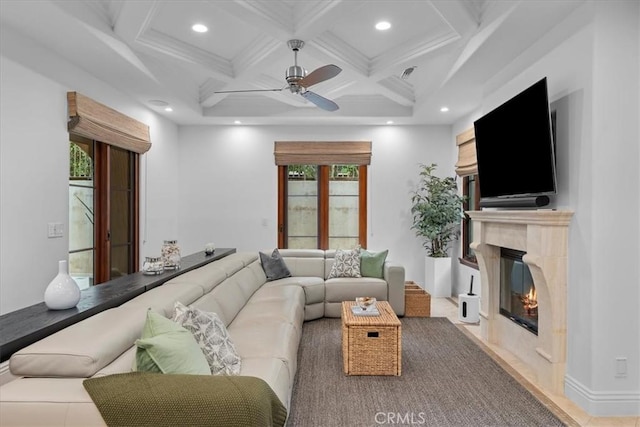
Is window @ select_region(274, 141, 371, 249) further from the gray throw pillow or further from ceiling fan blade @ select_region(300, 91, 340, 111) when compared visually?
ceiling fan blade @ select_region(300, 91, 340, 111)

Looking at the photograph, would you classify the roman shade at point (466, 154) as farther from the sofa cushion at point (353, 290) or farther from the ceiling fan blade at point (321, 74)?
the ceiling fan blade at point (321, 74)

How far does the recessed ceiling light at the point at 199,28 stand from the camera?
3459 millimetres

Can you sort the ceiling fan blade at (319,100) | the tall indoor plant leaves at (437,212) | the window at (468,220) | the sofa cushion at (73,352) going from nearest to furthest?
the sofa cushion at (73,352)
the ceiling fan blade at (319,100)
the window at (468,220)
the tall indoor plant leaves at (437,212)

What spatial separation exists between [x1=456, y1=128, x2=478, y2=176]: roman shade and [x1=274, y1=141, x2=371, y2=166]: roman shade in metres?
1.33

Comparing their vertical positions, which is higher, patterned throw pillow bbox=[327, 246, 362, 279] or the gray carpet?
patterned throw pillow bbox=[327, 246, 362, 279]

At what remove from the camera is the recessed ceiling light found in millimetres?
3459

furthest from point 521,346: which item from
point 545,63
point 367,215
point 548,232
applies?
point 367,215

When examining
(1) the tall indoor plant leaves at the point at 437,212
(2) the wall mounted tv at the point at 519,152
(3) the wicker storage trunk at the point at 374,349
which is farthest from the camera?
(1) the tall indoor plant leaves at the point at 437,212

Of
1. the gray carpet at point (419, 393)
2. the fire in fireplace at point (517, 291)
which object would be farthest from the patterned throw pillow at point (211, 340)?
the fire in fireplace at point (517, 291)

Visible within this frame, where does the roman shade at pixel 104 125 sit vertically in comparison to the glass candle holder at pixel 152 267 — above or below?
above

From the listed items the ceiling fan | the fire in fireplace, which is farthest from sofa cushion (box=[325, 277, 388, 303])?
the ceiling fan

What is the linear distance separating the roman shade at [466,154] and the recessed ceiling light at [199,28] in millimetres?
3406

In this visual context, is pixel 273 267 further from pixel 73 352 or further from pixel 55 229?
pixel 73 352

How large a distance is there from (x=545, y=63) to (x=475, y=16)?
649mm
